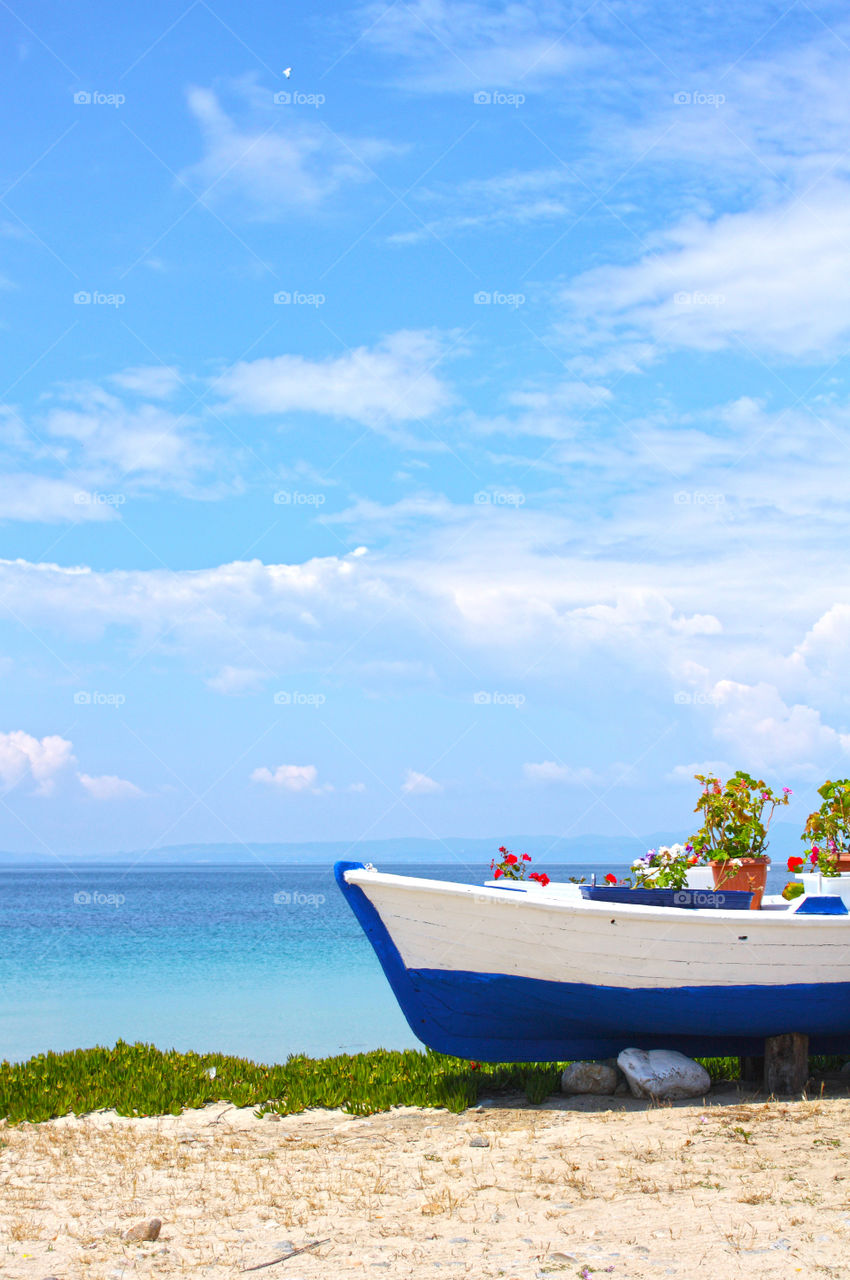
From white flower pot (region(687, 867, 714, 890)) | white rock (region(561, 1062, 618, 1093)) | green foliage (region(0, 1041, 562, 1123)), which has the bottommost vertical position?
green foliage (region(0, 1041, 562, 1123))

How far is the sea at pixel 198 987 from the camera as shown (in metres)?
18.2

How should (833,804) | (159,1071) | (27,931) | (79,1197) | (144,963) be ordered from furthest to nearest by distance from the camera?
(27,931)
(144,963)
(159,1071)
(833,804)
(79,1197)

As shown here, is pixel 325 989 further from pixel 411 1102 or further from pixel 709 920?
pixel 709 920

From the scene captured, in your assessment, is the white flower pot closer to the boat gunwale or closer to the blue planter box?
the blue planter box

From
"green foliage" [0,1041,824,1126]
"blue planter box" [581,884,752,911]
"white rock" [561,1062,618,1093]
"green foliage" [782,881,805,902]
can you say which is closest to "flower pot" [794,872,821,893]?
Result: "green foliage" [782,881,805,902]

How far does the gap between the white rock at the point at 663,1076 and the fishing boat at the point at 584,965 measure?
222mm

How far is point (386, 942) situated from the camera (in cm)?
808

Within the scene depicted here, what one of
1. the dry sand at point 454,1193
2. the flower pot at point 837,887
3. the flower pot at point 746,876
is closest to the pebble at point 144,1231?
the dry sand at point 454,1193

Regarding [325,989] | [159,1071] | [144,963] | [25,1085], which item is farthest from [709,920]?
[144,963]

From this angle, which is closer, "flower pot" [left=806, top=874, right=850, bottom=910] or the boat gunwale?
the boat gunwale

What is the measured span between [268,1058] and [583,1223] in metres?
11.6

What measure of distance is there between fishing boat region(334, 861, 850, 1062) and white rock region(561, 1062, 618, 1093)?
0.80 feet

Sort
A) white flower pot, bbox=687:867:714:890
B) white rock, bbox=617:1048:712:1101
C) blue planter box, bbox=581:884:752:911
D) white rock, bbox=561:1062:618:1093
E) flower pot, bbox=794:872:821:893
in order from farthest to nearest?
1. flower pot, bbox=794:872:821:893
2. white flower pot, bbox=687:867:714:890
3. white rock, bbox=561:1062:618:1093
4. blue planter box, bbox=581:884:752:911
5. white rock, bbox=617:1048:712:1101

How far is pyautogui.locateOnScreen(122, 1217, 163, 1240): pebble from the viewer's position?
5441 mm
